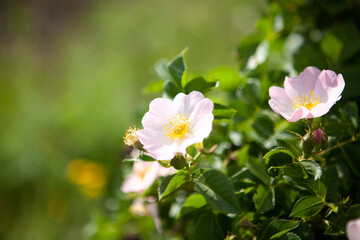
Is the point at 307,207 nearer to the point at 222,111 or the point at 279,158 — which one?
the point at 279,158

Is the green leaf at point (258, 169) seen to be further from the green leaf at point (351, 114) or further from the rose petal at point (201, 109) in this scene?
the green leaf at point (351, 114)

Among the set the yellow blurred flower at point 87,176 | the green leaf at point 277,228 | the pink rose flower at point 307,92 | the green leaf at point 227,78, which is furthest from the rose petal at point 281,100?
the yellow blurred flower at point 87,176

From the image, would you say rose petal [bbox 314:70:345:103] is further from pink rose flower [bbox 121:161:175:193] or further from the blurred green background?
the blurred green background

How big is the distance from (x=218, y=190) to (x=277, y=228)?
0.44 feet

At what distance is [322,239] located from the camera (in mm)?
761

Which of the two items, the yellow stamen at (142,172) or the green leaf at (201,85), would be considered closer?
the green leaf at (201,85)

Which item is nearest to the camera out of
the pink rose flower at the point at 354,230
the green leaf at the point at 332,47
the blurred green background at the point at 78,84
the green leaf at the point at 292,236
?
the pink rose flower at the point at 354,230

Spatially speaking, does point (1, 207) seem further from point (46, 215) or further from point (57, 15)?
point (57, 15)

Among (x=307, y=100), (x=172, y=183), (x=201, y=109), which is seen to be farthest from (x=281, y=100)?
(x=172, y=183)

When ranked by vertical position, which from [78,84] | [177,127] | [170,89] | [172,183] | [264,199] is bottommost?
[264,199]

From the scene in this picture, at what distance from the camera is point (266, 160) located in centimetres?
69

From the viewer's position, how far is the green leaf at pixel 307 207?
0.67 metres

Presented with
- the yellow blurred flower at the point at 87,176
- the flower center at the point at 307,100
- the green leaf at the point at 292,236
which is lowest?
the green leaf at the point at 292,236

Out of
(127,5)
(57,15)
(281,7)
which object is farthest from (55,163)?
(57,15)
